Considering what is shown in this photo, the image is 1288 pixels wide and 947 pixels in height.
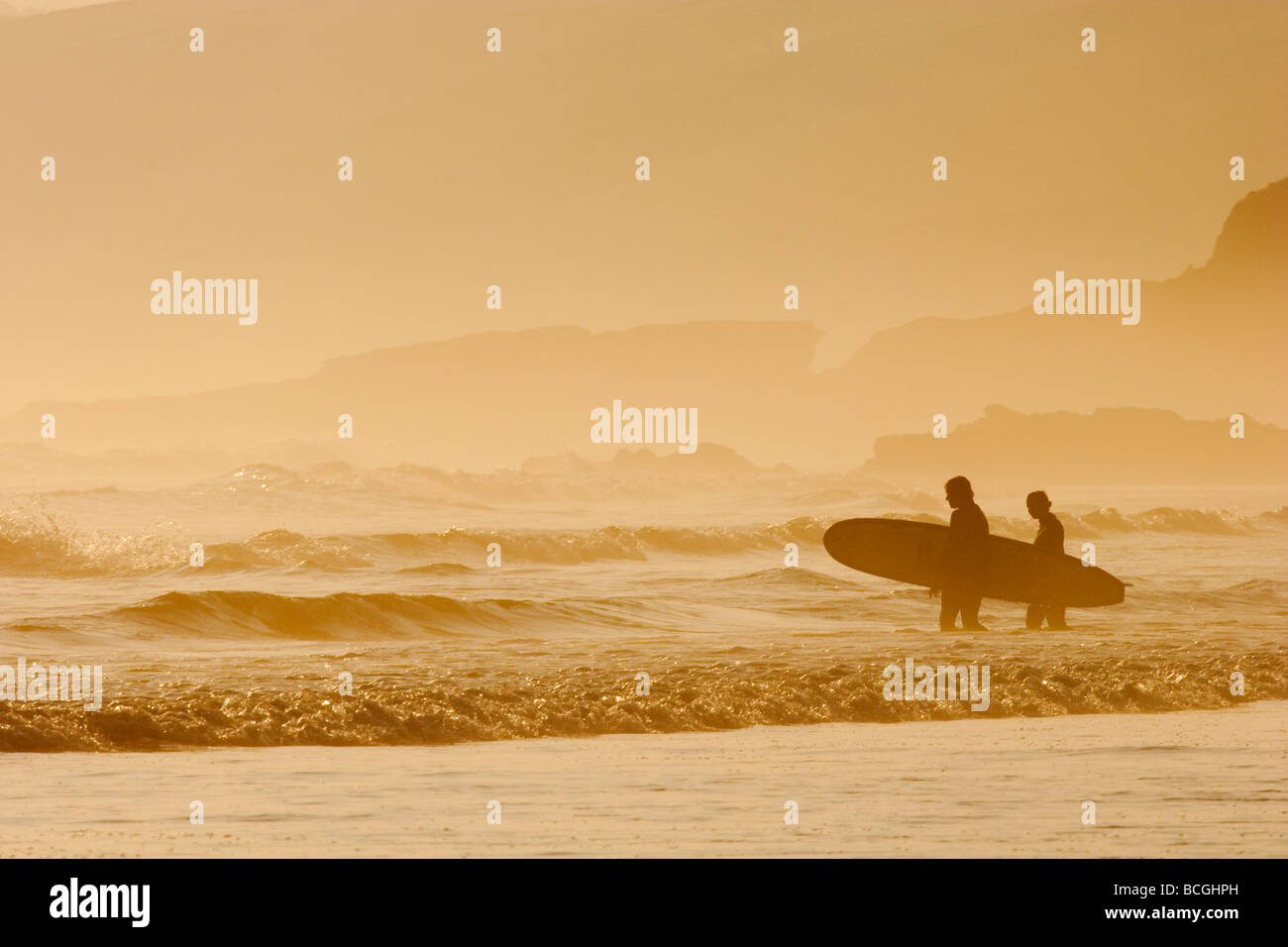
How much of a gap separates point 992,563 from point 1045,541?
2.86ft

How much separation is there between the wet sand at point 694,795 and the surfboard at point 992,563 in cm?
729

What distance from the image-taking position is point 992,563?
1845 centimetres

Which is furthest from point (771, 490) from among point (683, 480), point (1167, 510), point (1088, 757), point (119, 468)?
point (1088, 757)

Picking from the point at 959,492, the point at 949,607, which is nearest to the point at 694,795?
the point at 959,492

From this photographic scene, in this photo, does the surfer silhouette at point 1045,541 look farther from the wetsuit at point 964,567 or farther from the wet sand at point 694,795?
the wet sand at point 694,795

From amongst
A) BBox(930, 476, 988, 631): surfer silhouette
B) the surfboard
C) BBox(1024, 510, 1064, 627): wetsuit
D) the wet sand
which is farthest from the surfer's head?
the wet sand

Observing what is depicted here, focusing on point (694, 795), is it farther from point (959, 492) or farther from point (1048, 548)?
point (1048, 548)

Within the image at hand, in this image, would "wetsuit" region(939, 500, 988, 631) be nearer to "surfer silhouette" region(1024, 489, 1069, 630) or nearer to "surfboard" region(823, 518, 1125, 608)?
"surfboard" region(823, 518, 1125, 608)

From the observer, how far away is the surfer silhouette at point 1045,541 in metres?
18.1

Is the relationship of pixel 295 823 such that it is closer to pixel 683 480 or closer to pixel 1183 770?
pixel 1183 770

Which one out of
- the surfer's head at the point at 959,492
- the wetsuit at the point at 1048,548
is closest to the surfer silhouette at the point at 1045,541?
the wetsuit at the point at 1048,548

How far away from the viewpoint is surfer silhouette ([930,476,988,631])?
1750cm
